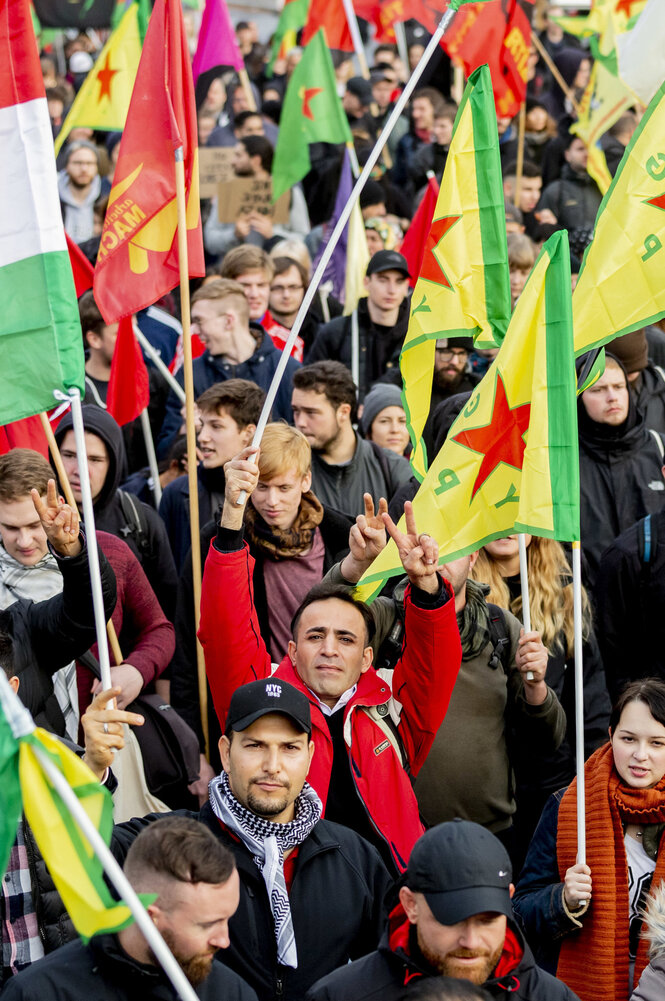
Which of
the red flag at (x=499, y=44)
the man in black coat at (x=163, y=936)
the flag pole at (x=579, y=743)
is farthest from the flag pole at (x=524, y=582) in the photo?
the red flag at (x=499, y=44)

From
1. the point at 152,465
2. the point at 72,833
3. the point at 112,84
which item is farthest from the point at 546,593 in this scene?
the point at 112,84

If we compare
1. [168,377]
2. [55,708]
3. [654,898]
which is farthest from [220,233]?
[654,898]

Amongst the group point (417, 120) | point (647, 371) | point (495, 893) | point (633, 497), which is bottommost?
point (495, 893)

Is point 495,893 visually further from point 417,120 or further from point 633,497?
point 417,120

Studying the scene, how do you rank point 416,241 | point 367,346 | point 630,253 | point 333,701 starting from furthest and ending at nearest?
point 416,241 → point 367,346 → point 630,253 → point 333,701

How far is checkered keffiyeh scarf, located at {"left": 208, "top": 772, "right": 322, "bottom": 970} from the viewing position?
3643 mm

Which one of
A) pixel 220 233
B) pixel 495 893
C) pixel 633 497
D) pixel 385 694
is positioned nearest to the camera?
pixel 495 893

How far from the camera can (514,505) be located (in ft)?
14.9

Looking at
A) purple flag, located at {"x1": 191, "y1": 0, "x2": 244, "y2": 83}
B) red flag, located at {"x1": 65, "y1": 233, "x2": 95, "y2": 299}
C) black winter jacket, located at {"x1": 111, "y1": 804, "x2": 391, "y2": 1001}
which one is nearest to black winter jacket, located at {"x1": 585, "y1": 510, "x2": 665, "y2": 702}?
black winter jacket, located at {"x1": 111, "y1": 804, "x2": 391, "y2": 1001}

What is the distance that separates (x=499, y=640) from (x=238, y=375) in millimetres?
2902

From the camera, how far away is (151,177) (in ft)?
18.1

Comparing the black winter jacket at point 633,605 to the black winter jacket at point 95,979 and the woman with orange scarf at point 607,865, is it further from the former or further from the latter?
the black winter jacket at point 95,979

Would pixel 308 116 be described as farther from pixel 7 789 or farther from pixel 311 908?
pixel 7 789

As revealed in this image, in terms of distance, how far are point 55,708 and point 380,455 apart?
223 centimetres
